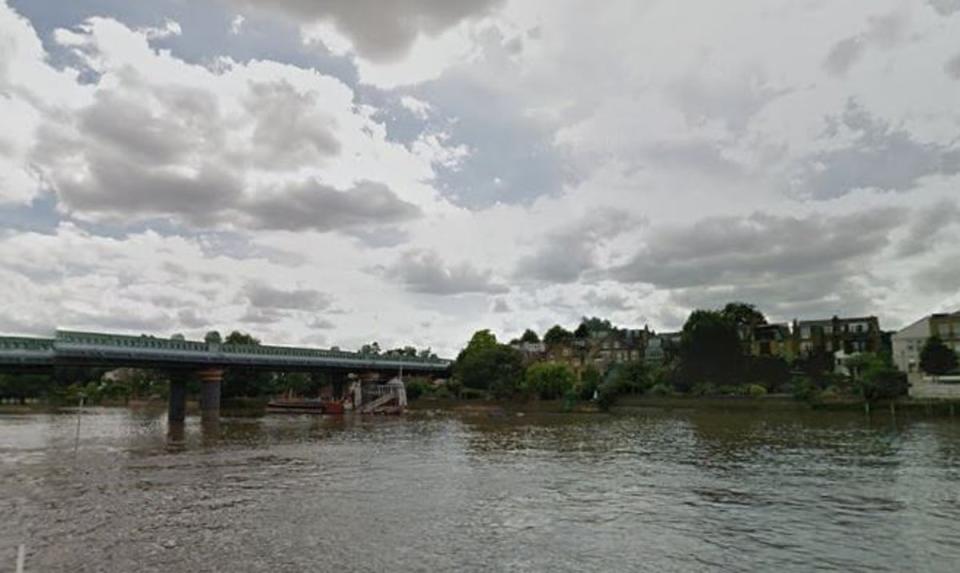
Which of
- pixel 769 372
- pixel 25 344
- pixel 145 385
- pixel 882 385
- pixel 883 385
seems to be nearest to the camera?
pixel 25 344

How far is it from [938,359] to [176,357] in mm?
103663

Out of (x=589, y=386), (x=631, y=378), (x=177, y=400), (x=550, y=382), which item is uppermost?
(x=631, y=378)

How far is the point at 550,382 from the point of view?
406 feet

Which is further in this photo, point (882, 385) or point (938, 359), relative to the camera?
point (938, 359)

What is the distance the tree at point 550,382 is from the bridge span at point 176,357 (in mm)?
31851

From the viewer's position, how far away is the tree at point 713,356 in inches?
4604

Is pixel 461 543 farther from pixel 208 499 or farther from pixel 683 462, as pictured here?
pixel 683 462


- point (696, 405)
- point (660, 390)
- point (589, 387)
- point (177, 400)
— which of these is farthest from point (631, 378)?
point (177, 400)

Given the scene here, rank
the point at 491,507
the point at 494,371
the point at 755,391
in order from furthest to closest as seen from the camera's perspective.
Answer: the point at 494,371 < the point at 755,391 < the point at 491,507

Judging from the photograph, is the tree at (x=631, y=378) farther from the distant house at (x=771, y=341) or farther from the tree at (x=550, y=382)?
the distant house at (x=771, y=341)

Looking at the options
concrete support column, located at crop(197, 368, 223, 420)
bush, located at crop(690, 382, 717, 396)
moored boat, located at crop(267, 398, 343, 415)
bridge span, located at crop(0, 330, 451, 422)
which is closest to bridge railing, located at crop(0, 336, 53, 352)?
bridge span, located at crop(0, 330, 451, 422)

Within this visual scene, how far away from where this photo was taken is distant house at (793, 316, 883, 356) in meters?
137

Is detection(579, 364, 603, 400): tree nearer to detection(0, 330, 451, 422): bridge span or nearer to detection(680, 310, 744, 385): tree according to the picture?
detection(680, 310, 744, 385): tree

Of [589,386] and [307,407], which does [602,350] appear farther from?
[307,407]
